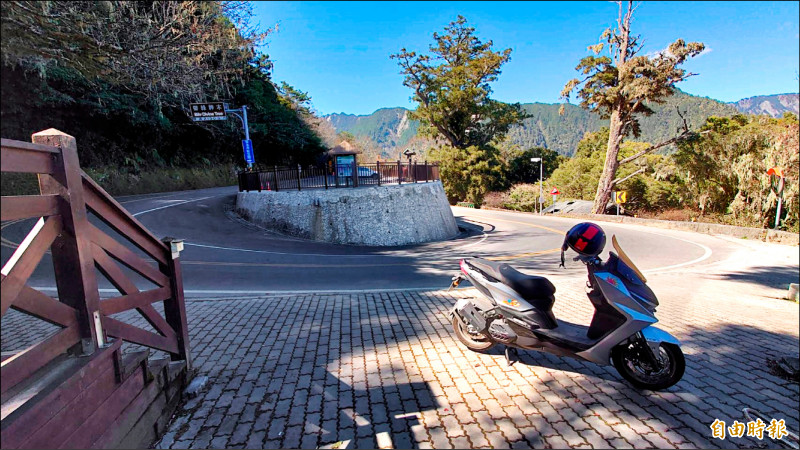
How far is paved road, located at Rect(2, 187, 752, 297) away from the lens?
7.05m

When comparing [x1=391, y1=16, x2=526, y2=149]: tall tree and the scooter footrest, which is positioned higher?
[x1=391, y1=16, x2=526, y2=149]: tall tree

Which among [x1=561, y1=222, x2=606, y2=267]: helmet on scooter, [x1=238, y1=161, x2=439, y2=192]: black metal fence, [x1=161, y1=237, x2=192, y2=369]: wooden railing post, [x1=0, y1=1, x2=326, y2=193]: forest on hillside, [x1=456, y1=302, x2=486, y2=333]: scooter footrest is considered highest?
[x1=0, y1=1, x2=326, y2=193]: forest on hillside

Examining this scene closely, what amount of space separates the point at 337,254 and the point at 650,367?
8666mm

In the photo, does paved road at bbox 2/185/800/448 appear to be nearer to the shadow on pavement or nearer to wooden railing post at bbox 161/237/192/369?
the shadow on pavement

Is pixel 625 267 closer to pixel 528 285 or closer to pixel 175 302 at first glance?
pixel 528 285

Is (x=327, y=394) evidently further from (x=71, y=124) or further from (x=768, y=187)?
(x=768, y=187)

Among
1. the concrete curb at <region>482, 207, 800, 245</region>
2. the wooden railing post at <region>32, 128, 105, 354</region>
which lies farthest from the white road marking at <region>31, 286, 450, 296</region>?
the concrete curb at <region>482, 207, 800, 245</region>

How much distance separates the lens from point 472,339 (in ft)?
12.5

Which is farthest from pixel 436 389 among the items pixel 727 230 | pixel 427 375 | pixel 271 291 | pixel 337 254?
pixel 727 230

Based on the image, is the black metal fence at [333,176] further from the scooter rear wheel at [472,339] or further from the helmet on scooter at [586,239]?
the helmet on scooter at [586,239]

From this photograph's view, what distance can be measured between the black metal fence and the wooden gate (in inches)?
436

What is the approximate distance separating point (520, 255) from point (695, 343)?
616 centimetres

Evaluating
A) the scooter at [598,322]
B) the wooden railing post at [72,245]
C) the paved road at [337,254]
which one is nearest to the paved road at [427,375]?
the paved road at [337,254]

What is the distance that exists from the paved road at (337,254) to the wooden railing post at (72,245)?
448 centimetres
